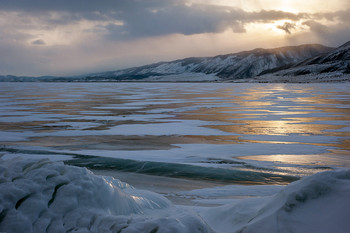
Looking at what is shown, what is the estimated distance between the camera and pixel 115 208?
3141mm

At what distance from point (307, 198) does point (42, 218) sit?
238 cm

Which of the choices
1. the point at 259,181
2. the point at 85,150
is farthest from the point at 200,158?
the point at 85,150

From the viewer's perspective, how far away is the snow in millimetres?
2715

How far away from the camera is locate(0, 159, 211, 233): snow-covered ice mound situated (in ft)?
8.96

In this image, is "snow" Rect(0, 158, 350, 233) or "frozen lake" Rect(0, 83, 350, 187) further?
"frozen lake" Rect(0, 83, 350, 187)

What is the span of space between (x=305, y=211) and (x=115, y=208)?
69.3 inches

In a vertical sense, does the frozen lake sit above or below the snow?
below

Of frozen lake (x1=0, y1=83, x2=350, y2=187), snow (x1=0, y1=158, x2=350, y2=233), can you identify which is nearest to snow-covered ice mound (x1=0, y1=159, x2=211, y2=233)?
snow (x1=0, y1=158, x2=350, y2=233)

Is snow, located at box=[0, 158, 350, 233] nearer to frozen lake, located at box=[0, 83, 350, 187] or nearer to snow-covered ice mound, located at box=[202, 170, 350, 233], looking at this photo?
snow-covered ice mound, located at box=[202, 170, 350, 233]

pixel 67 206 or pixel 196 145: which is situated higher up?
pixel 67 206

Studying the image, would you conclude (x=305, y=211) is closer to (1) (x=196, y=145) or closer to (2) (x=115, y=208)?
(2) (x=115, y=208)

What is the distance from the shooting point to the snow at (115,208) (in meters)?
2.71

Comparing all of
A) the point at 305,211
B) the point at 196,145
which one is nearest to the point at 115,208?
the point at 305,211

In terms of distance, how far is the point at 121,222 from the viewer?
279 cm
